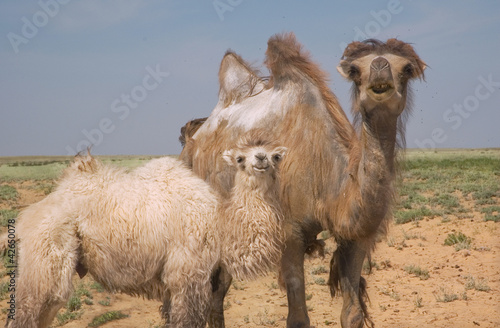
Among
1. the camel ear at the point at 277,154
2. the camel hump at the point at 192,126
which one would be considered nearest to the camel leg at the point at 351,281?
the camel ear at the point at 277,154

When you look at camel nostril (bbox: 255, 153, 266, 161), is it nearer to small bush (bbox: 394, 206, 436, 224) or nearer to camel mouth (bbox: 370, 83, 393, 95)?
camel mouth (bbox: 370, 83, 393, 95)

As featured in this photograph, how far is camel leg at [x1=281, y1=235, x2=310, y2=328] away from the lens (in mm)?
5645

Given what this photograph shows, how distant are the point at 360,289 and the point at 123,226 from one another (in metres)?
2.97

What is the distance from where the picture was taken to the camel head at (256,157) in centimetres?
457

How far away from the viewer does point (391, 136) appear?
474 centimetres

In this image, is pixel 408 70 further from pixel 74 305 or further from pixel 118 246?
pixel 74 305

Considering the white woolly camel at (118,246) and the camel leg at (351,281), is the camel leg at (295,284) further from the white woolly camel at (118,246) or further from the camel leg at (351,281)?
the white woolly camel at (118,246)

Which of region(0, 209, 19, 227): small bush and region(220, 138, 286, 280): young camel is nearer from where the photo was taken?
region(220, 138, 286, 280): young camel

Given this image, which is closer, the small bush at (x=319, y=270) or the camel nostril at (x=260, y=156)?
the camel nostril at (x=260, y=156)

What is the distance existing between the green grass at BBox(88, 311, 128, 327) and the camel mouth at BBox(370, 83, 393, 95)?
17.9 feet

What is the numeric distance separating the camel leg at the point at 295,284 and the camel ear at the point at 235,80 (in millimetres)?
2778

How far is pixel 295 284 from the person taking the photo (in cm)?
565

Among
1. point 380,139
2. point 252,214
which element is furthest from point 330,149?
point 252,214

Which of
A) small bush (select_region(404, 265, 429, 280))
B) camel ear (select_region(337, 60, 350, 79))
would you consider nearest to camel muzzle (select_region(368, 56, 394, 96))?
camel ear (select_region(337, 60, 350, 79))
